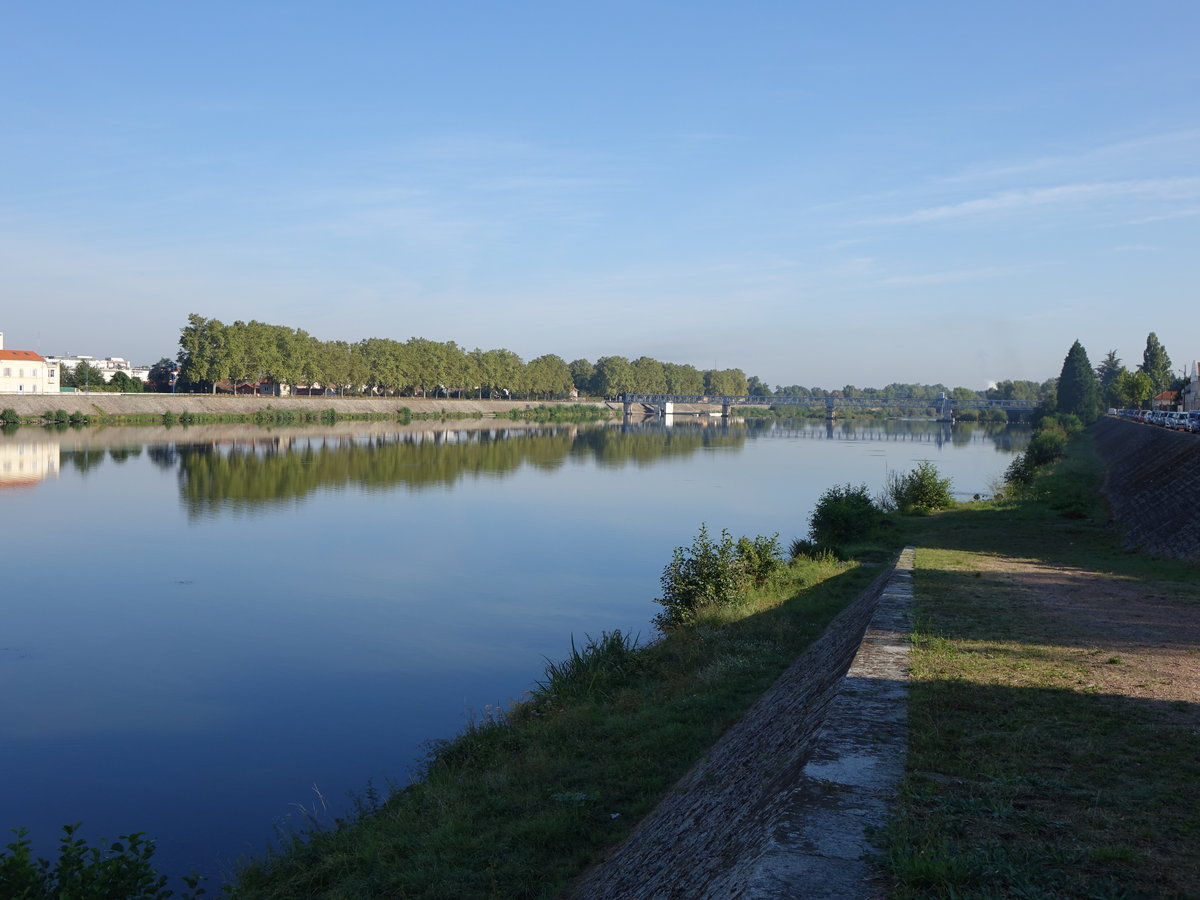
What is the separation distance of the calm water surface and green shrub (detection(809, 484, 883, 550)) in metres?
5.01

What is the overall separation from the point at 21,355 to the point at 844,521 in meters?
106

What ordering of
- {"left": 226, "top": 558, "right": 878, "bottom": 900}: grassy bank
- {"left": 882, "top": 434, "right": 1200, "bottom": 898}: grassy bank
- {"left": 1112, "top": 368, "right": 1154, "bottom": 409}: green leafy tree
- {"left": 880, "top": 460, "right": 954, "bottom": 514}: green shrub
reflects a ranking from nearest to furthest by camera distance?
{"left": 882, "top": 434, "right": 1200, "bottom": 898}: grassy bank, {"left": 226, "top": 558, "right": 878, "bottom": 900}: grassy bank, {"left": 880, "top": 460, "right": 954, "bottom": 514}: green shrub, {"left": 1112, "top": 368, "right": 1154, "bottom": 409}: green leafy tree

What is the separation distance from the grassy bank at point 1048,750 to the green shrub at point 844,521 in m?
11.4

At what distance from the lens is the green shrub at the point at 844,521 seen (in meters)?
24.2

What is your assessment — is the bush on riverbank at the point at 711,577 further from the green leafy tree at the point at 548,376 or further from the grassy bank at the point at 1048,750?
the green leafy tree at the point at 548,376

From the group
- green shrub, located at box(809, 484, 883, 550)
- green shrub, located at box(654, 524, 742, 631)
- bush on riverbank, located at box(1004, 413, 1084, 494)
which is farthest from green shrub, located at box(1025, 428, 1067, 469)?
green shrub, located at box(654, 524, 742, 631)

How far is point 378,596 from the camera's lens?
70.7 ft

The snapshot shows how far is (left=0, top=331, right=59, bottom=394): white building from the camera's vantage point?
97688 mm

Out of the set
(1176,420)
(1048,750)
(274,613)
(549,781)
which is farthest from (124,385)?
(1048,750)

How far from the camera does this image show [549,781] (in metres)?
8.95

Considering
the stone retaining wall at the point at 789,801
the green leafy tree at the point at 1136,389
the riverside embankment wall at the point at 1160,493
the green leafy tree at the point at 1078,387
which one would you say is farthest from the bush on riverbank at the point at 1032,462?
the green leafy tree at the point at 1078,387

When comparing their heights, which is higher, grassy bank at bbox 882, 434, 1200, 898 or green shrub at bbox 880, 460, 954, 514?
grassy bank at bbox 882, 434, 1200, 898

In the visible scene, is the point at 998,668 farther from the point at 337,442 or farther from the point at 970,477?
the point at 337,442

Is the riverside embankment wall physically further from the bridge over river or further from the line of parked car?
the bridge over river
